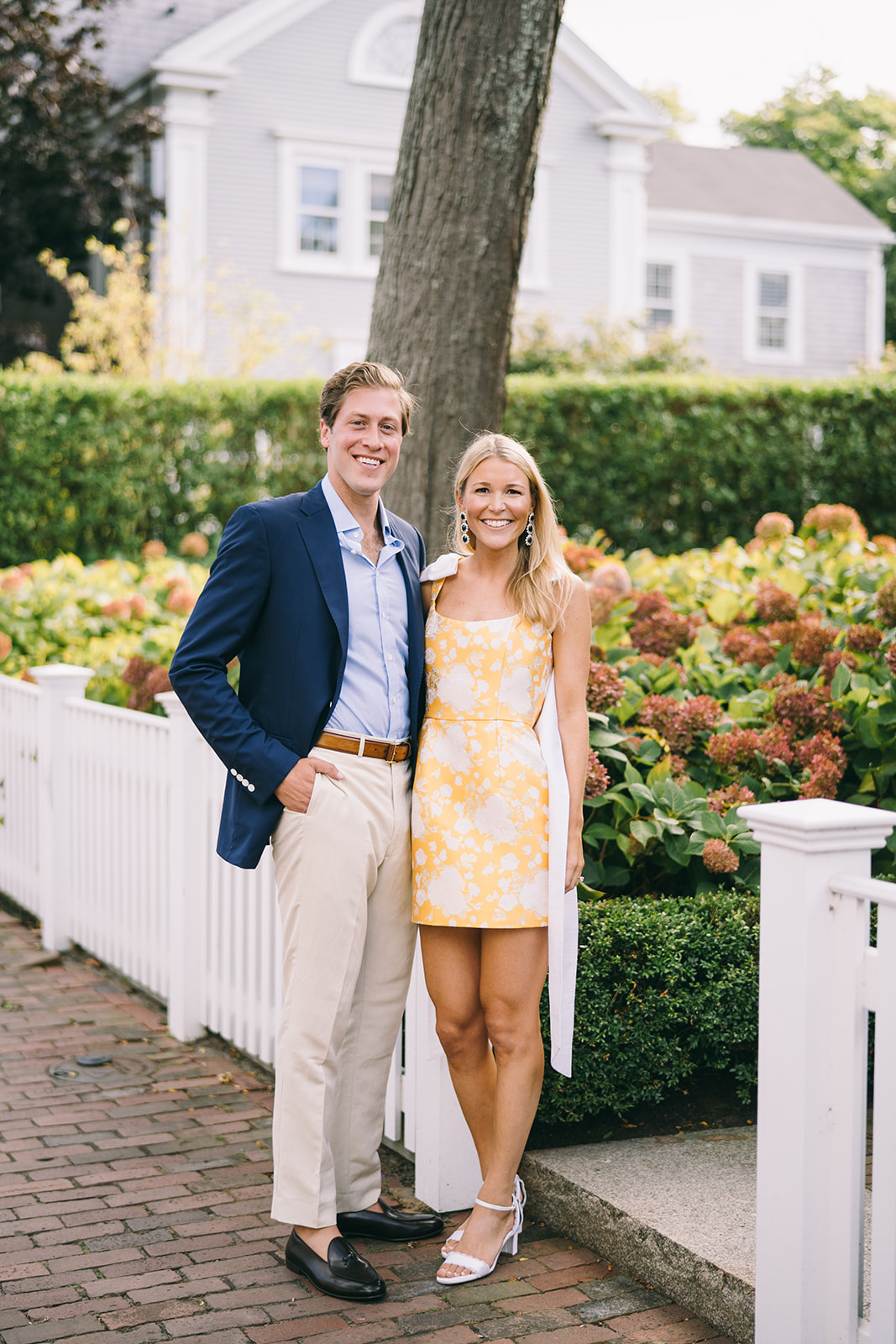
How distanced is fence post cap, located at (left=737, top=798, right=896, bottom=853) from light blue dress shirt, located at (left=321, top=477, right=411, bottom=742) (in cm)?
91

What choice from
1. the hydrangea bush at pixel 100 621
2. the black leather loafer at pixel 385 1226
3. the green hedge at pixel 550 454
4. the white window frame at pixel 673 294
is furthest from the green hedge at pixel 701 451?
the black leather loafer at pixel 385 1226

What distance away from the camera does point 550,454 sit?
13750 millimetres

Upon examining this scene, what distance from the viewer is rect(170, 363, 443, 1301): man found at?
3.06 meters

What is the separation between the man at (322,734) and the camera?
306 centimetres

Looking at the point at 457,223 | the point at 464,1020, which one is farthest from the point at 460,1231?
the point at 457,223

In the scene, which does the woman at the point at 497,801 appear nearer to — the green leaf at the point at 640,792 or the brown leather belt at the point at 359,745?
the brown leather belt at the point at 359,745

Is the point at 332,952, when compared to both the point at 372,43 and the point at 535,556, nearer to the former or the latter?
the point at 535,556

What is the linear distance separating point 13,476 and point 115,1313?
1040 centimetres

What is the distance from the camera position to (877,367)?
23078mm

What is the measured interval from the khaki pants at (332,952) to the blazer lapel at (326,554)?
0.32 meters

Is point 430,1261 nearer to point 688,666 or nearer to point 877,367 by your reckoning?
point 688,666

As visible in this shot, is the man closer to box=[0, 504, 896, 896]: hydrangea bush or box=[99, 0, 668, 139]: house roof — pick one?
box=[0, 504, 896, 896]: hydrangea bush

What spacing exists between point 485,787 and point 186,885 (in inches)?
82.0

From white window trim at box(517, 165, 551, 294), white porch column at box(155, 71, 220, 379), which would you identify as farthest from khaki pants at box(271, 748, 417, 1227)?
white window trim at box(517, 165, 551, 294)
